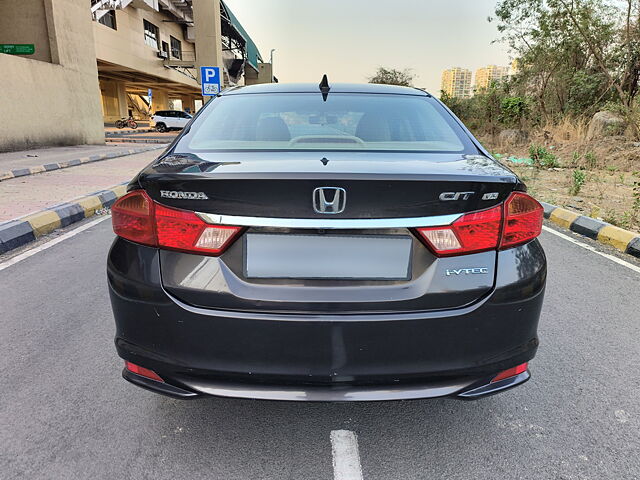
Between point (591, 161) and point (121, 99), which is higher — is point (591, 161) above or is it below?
below

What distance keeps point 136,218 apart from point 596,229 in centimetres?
542

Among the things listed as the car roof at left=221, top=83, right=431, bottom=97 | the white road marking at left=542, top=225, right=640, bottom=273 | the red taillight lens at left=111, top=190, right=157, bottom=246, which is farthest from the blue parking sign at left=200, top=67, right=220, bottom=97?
the red taillight lens at left=111, top=190, right=157, bottom=246

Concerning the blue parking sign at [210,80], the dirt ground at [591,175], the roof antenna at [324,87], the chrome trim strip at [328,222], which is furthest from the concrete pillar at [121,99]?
the chrome trim strip at [328,222]

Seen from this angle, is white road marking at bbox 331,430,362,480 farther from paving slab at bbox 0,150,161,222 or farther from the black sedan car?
paving slab at bbox 0,150,161,222

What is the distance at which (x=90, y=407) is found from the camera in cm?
217

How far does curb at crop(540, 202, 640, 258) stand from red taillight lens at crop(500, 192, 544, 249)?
389cm

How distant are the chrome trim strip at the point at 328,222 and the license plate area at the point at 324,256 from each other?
0.03m

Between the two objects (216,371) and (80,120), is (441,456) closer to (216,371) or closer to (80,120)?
(216,371)

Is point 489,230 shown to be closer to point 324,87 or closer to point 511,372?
point 511,372

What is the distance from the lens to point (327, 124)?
2.44m

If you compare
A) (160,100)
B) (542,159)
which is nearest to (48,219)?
(542,159)

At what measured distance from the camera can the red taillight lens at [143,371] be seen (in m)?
1.73

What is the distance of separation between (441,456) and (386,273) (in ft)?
2.87

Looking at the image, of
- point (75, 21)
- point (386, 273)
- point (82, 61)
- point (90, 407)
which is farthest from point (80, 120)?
point (386, 273)
